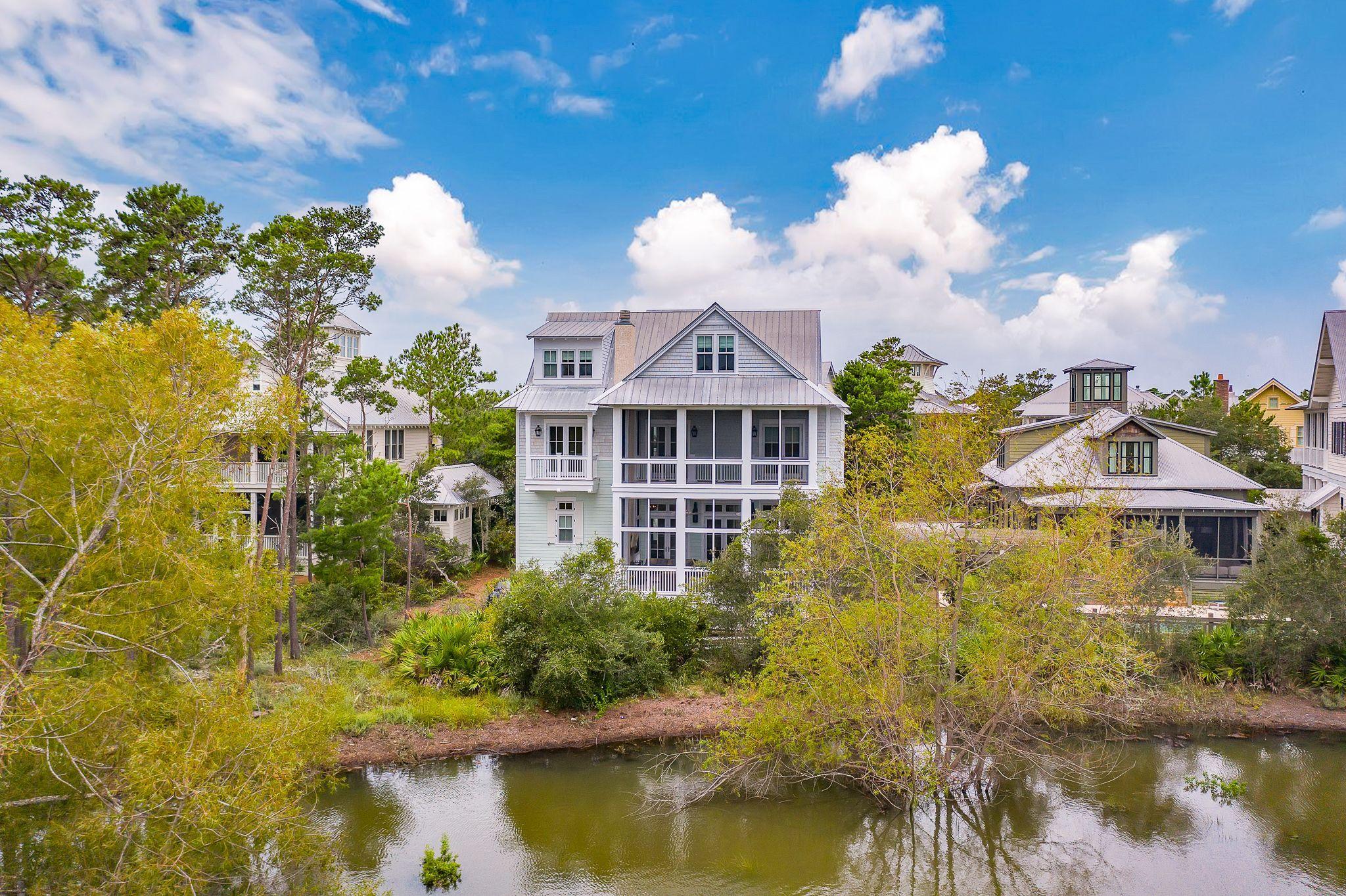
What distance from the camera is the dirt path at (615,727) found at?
15977 mm

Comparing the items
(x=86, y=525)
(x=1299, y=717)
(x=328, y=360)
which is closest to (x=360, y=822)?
(x=86, y=525)

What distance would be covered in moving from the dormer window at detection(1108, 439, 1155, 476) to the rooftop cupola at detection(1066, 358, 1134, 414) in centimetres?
1626

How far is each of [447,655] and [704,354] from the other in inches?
454

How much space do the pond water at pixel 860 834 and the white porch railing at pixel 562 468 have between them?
1038cm

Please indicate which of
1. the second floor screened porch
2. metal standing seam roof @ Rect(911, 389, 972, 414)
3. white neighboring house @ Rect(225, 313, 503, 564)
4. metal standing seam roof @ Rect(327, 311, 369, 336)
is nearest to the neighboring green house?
metal standing seam roof @ Rect(911, 389, 972, 414)

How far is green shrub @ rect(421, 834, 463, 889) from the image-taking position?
11.2 metres

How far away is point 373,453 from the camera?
36.2m

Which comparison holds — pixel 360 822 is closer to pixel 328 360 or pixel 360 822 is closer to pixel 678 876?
pixel 678 876

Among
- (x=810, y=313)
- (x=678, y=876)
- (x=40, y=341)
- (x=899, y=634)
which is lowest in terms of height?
(x=678, y=876)

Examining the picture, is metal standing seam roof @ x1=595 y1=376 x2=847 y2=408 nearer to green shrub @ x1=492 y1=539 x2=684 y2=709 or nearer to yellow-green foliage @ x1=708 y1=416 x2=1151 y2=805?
green shrub @ x1=492 y1=539 x2=684 y2=709

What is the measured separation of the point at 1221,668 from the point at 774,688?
12.5 metres

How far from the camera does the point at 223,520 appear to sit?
1138 cm

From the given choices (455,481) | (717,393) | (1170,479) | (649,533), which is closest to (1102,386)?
(1170,479)

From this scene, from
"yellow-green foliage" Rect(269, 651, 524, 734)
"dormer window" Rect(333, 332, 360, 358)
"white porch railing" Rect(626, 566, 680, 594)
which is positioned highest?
"dormer window" Rect(333, 332, 360, 358)
